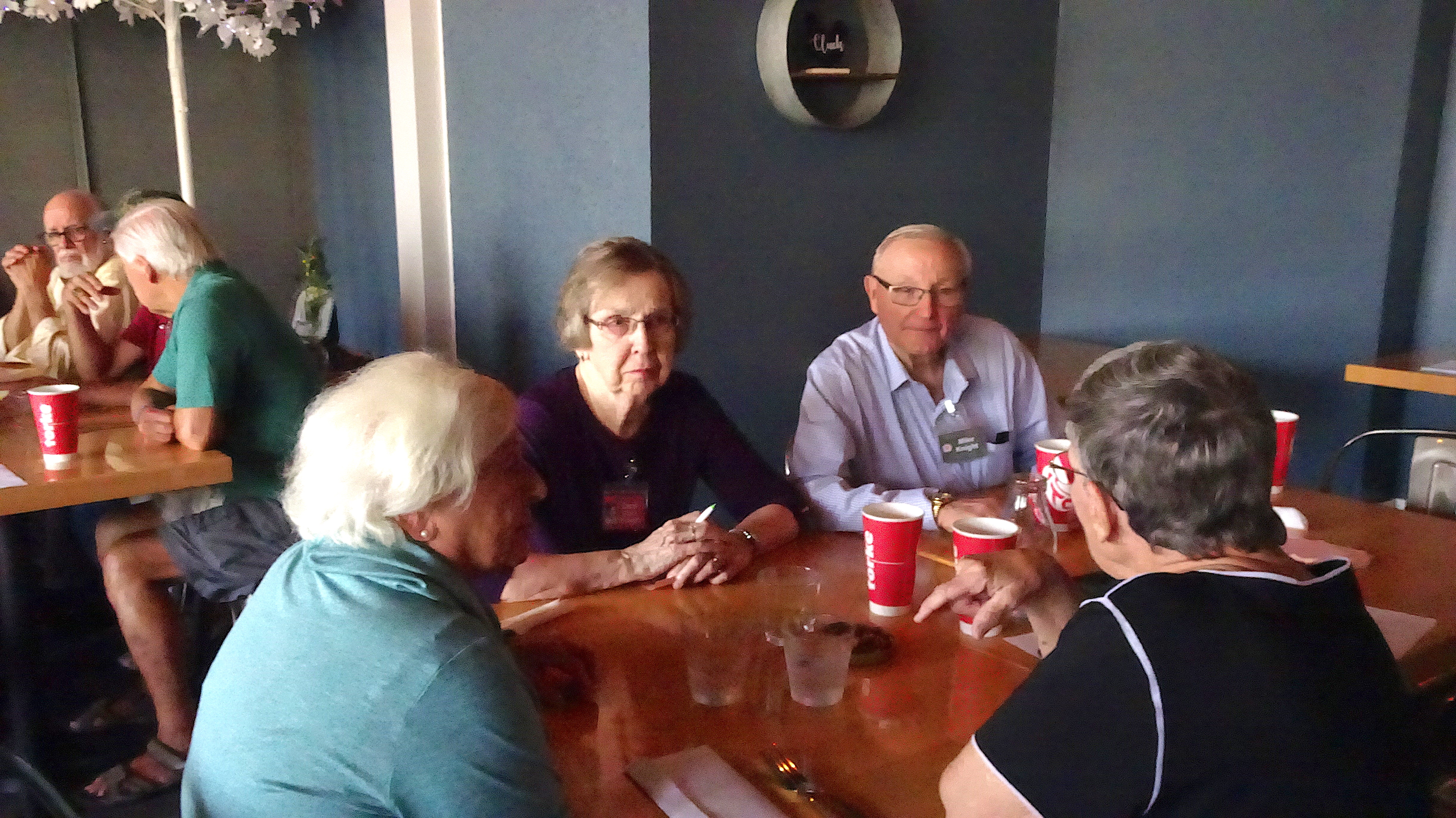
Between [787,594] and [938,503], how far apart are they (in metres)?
0.51

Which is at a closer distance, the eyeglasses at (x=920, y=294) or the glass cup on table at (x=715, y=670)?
the glass cup on table at (x=715, y=670)

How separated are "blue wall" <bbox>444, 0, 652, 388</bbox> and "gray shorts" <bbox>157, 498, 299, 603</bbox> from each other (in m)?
0.93

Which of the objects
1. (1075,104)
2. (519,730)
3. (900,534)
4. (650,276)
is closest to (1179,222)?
(1075,104)

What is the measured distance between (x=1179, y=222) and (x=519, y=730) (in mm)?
3529

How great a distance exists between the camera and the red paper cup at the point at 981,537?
4.91ft

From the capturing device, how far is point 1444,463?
258 centimetres

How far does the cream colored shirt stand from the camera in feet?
11.3

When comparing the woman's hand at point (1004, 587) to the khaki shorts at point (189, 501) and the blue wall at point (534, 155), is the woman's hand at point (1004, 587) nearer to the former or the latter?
the blue wall at point (534, 155)

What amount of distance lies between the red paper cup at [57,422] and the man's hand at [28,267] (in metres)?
1.77

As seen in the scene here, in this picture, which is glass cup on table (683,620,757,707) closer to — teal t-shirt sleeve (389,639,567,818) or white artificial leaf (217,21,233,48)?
teal t-shirt sleeve (389,639,567,818)

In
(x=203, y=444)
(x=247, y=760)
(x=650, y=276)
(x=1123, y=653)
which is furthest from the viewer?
(x=203, y=444)

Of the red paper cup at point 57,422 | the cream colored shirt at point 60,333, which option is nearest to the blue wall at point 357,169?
the cream colored shirt at point 60,333

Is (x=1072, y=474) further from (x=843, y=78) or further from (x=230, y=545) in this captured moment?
(x=843, y=78)

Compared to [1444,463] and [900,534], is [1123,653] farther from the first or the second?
[1444,463]
